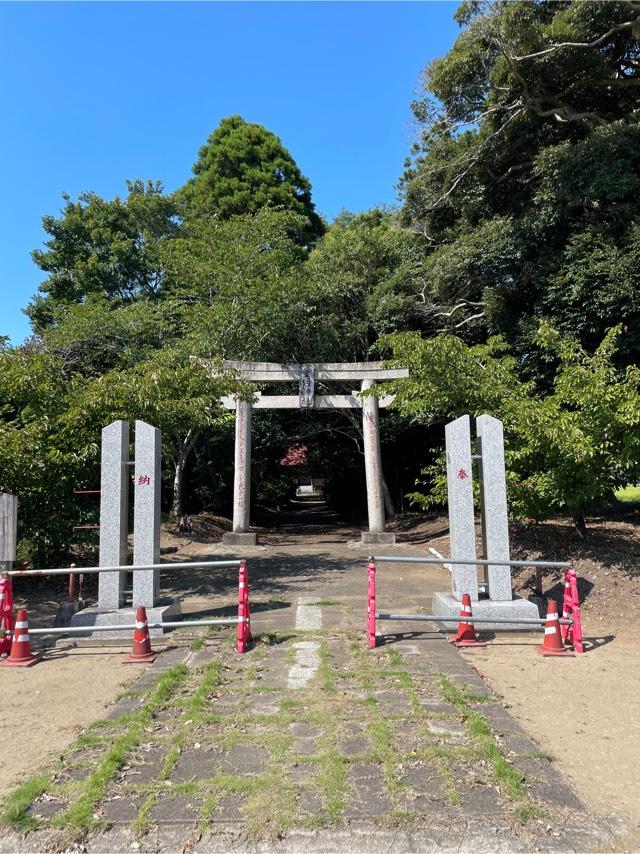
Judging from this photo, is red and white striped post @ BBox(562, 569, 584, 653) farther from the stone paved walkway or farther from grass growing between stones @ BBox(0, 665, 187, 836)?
grass growing between stones @ BBox(0, 665, 187, 836)

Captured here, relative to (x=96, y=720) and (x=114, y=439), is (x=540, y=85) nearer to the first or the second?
(x=114, y=439)

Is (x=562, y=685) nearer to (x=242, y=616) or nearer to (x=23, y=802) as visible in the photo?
(x=242, y=616)

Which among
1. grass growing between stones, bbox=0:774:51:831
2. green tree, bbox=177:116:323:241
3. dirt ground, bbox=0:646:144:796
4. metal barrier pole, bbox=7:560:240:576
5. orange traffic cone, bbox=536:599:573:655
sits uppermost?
green tree, bbox=177:116:323:241

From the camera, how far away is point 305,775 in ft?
11.5

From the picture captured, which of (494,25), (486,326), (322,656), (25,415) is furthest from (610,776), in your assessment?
(494,25)

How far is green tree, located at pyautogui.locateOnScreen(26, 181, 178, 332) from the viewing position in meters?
23.6

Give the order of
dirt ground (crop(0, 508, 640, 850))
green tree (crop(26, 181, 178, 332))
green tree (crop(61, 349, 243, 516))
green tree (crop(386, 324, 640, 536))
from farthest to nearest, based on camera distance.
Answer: green tree (crop(26, 181, 178, 332))
green tree (crop(61, 349, 243, 516))
green tree (crop(386, 324, 640, 536))
dirt ground (crop(0, 508, 640, 850))

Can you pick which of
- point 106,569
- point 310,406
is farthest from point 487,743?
point 310,406

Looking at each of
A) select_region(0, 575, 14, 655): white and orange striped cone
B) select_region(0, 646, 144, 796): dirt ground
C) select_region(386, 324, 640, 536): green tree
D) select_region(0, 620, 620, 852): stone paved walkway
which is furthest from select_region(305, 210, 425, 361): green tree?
select_region(0, 620, 620, 852): stone paved walkway

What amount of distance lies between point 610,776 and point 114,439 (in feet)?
20.7

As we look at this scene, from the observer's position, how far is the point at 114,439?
745 cm

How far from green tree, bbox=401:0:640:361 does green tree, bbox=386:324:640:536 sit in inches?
167

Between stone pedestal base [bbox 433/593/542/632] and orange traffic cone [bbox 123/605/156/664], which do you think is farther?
stone pedestal base [bbox 433/593/542/632]

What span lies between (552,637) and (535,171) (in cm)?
1216
